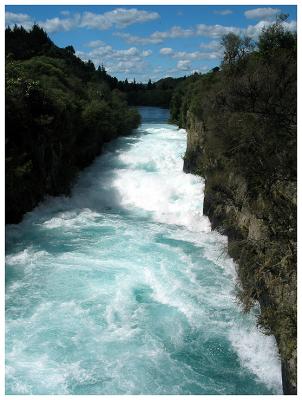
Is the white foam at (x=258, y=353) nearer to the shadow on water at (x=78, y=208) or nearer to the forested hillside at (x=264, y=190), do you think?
the forested hillside at (x=264, y=190)

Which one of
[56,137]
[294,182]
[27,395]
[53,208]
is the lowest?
[27,395]

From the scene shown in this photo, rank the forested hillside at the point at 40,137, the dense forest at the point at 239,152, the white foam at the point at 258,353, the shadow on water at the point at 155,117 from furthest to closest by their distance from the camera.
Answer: the shadow on water at the point at 155,117, the forested hillside at the point at 40,137, the dense forest at the point at 239,152, the white foam at the point at 258,353

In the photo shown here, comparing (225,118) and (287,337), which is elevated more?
(225,118)

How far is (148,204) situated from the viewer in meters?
25.9

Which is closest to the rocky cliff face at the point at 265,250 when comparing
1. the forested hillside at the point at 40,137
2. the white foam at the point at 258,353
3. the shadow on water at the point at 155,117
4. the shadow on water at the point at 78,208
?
the white foam at the point at 258,353

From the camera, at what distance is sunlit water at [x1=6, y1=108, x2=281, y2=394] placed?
11.1 meters

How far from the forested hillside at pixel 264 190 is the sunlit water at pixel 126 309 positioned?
1.25 m

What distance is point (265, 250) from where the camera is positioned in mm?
12867

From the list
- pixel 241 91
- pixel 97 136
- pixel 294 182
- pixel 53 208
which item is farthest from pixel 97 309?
pixel 97 136

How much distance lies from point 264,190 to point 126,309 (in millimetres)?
6513

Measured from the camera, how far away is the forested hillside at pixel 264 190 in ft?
36.4

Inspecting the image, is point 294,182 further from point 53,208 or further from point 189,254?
point 53,208

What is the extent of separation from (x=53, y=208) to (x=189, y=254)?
10069 mm

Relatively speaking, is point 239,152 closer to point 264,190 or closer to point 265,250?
point 264,190
